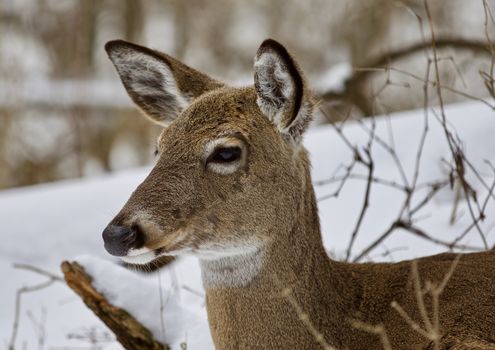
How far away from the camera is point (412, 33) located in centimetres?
1411

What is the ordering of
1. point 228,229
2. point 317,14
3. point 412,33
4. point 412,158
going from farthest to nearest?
point 317,14 → point 412,33 → point 412,158 → point 228,229

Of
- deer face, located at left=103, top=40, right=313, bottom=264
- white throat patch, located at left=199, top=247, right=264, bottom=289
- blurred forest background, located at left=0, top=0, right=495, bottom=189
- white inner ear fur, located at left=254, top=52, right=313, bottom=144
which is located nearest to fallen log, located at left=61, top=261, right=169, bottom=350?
white throat patch, located at left=199, top=247, right=264, bottom=289

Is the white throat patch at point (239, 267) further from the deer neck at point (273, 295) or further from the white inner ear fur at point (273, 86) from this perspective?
the white inner ear fur at point (273, 86)

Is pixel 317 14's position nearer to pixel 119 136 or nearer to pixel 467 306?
Result: pixel 119 136

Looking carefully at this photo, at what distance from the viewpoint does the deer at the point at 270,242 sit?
10.7ft

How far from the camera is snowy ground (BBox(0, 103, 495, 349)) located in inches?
173

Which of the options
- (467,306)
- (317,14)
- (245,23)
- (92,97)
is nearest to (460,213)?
(467,306)

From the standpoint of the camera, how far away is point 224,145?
3322 millimetres

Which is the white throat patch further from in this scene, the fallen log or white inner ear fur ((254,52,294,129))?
the fallen log

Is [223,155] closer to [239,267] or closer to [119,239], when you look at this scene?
[239,267]

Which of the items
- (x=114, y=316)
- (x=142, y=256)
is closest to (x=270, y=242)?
(x=142, y=256)

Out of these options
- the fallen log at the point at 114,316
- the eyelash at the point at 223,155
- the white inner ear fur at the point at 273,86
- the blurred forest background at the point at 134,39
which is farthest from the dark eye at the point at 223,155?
the blurred forest background at the point at 134,39

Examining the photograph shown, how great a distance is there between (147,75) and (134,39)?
46.1 feet

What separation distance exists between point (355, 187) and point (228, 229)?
107 inches
